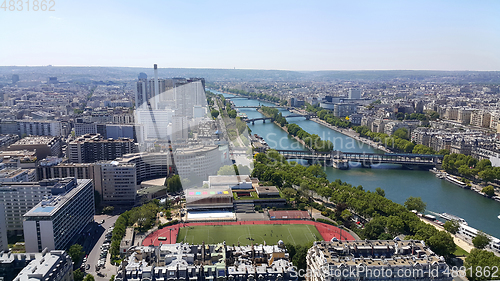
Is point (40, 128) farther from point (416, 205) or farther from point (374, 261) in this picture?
point (374, 261)

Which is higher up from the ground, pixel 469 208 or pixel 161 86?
pixel 161 86

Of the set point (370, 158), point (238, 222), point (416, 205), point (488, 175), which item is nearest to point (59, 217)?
point (238, 222)

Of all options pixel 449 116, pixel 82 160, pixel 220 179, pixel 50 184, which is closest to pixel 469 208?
pixel 220 179

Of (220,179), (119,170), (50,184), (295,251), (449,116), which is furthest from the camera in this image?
(449,116)

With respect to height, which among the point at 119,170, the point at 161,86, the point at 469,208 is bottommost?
the point at 469,208

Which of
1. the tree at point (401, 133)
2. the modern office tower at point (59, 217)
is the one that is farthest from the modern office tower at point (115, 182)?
the tree at point (401, 133)

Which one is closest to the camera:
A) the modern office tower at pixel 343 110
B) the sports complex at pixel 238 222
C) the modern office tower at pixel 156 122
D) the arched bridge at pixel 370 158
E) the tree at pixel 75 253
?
the tree at pixel 75 253

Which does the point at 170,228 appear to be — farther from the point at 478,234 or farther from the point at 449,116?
the point at 449,116

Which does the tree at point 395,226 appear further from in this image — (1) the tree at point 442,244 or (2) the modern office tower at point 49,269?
(2) the modern office tower at point 49,269
